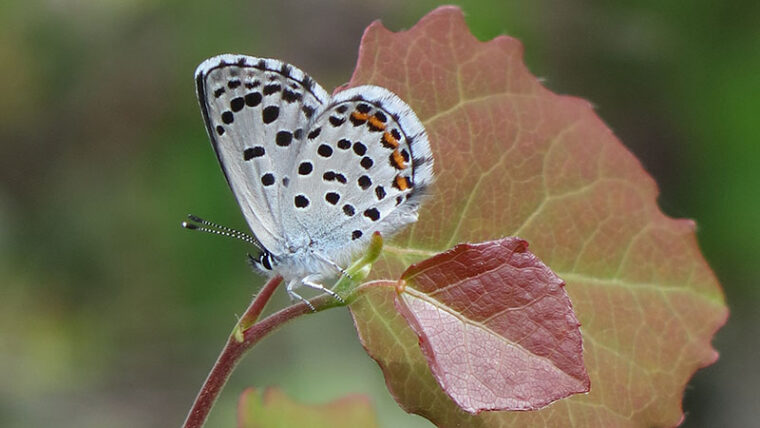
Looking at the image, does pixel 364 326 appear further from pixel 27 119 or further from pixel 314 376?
pixel 27 119

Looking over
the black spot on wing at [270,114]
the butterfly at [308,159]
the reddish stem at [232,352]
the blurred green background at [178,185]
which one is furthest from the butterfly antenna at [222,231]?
the blurred green background at [178,185]

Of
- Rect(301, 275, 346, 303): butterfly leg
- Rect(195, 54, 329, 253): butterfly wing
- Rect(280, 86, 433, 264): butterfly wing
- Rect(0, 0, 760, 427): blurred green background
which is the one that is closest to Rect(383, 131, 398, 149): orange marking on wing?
Rect(280, 86, 433, 264): butterfly wing

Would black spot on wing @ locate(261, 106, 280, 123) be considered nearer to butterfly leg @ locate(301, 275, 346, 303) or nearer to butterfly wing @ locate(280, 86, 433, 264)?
butterfly wing @ locate(280, 86, 433, 264)

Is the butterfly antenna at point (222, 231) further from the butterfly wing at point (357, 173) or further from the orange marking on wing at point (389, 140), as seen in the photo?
the orange marking on wing at point (389, 140)

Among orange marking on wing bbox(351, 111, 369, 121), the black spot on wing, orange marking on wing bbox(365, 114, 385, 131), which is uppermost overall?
the black spot on wing

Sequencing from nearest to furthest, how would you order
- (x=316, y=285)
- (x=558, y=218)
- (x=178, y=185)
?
1. (x=316, y=285)
2. (x=558, y=218)
3. (x=178, y=185)

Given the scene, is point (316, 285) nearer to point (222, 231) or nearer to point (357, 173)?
point (357, 173)

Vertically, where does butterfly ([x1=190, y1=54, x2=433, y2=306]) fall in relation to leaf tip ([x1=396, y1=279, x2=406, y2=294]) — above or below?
above

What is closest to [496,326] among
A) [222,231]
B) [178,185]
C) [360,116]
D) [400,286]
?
[400,286]
